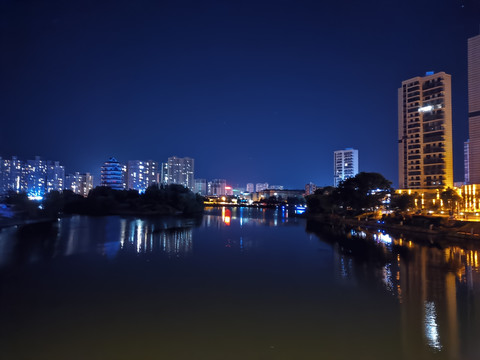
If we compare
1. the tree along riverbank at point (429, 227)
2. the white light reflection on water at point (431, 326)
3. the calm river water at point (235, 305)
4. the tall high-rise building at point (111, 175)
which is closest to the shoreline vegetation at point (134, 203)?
the tall high-rise building at point (111, 175)

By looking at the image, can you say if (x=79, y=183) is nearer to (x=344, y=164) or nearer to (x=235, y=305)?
(x=344, y=164)

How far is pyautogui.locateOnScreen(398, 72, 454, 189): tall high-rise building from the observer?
46.7 m

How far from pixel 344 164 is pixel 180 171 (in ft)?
212

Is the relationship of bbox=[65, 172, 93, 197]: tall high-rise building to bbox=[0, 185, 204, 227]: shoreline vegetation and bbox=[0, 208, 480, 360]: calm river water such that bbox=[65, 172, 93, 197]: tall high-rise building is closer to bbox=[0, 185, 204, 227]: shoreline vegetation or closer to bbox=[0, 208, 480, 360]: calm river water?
bbox=[0, 185, 204, 227]: shoreline vegetation

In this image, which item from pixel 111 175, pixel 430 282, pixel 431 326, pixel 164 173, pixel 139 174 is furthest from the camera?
pixel 164 173

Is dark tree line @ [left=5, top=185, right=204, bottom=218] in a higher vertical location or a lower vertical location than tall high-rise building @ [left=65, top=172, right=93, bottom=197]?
lower

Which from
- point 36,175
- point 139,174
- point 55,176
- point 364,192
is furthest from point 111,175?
point 364,192

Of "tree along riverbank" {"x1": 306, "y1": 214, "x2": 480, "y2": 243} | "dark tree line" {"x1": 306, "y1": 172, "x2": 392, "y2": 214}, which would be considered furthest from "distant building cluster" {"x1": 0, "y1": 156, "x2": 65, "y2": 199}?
"tree along riverbank" {"x1": 306, "y1": 214, "x2": 480, "y2": 243}

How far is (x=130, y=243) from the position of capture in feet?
Answer: 62.2

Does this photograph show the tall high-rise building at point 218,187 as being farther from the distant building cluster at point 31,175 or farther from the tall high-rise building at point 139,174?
the distant building cluster at point 31,175

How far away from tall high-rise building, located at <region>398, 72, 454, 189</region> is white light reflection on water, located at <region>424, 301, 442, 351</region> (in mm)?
43444

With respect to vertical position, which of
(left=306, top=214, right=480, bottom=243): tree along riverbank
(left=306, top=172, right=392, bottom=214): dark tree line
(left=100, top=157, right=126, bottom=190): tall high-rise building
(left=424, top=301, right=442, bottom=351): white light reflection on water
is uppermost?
(left=100, top=157, right=126, bottom=190): tall high-rise building

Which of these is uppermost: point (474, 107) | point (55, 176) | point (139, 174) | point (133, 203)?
point (474, 107)

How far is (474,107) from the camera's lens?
36.2 meters
